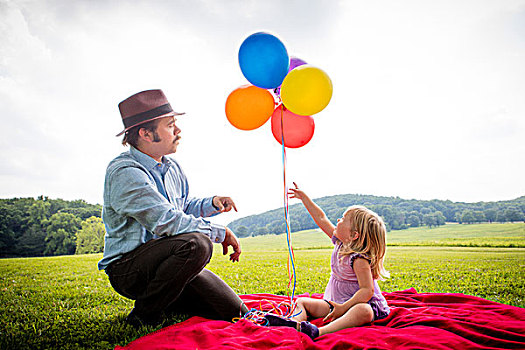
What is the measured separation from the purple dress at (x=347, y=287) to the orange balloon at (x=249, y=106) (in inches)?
55.9

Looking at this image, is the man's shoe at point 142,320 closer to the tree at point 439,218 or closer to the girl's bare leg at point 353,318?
the girl's bare leg at point 353,318

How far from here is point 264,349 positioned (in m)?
1.82

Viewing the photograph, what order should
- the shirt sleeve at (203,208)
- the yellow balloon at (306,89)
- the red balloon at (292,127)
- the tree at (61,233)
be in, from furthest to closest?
1. the tree at (61,233)
2. the red balloon at (292,127)
3. the shirt sleeve at (203,208)
4. the yellow balloon at (306,89)

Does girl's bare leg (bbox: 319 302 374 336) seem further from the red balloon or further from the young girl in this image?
the red balloon

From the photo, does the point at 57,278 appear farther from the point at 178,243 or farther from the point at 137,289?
the point at 178,243

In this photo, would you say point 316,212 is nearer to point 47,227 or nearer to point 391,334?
point 391,334

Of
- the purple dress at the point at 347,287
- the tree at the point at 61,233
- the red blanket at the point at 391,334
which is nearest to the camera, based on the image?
the red blanket at the point at 391,334

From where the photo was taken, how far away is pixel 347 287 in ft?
8.20

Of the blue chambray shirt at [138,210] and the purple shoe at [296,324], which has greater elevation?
the blue chambray shirt at [138,210]

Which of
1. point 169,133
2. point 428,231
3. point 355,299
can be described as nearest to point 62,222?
point 169,133

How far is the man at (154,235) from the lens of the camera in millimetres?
2359

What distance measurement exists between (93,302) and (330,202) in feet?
60.8

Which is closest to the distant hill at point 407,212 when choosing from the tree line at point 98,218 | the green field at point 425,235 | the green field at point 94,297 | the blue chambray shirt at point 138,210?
the tree line at point 98,218

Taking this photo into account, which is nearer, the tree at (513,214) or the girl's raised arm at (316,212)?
the girl's raised arm at (316,212)
